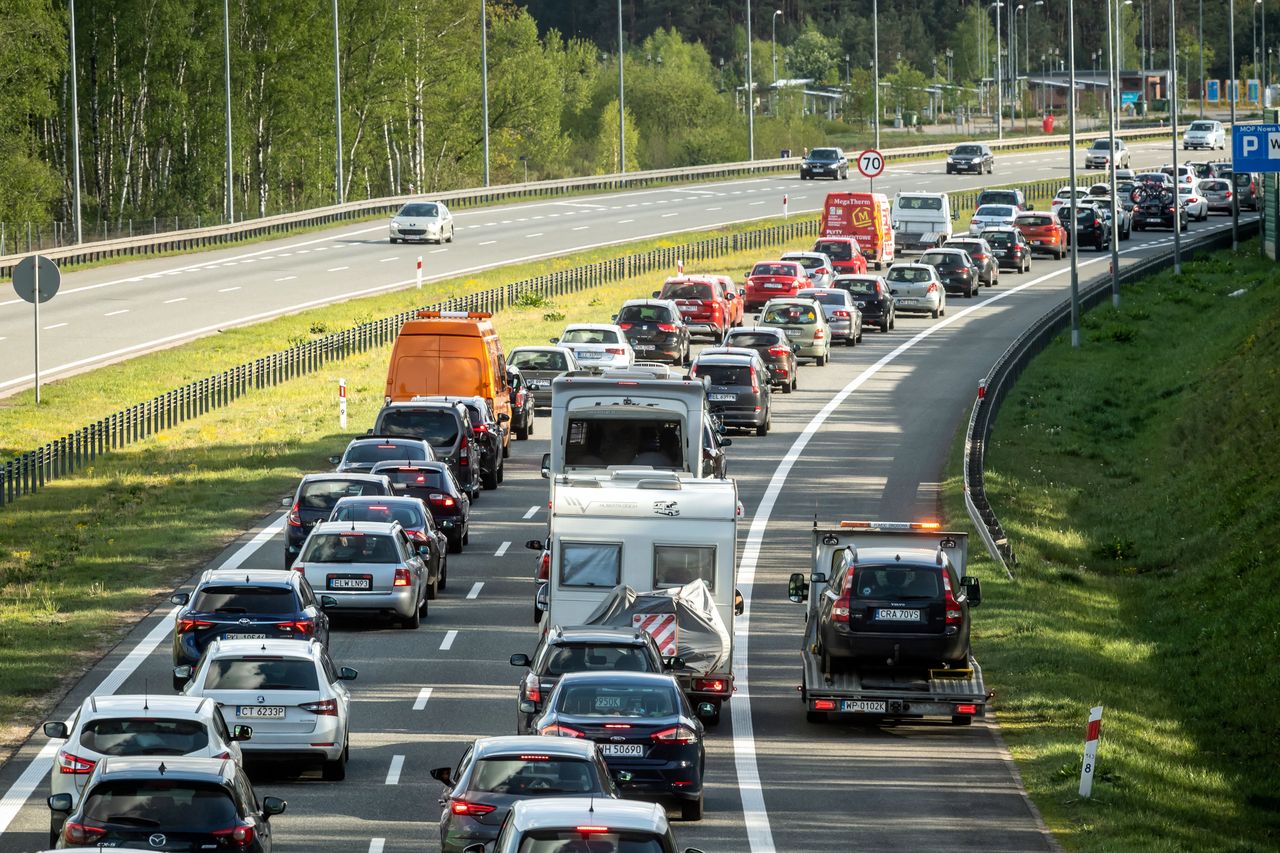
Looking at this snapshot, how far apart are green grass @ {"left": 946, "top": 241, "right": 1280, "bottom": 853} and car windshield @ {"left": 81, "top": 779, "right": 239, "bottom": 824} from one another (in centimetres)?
794

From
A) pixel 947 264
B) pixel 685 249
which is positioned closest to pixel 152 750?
pixel 947 264

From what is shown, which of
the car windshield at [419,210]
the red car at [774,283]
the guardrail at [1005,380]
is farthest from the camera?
the car windshield at [419,210]

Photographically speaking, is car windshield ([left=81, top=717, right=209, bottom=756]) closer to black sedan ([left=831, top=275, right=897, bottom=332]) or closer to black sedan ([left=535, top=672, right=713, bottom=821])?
black sedan ([left=535, top=672, right=713, bottom=821])

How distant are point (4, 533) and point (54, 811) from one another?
21239 millimetres

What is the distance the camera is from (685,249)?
78.7 meters

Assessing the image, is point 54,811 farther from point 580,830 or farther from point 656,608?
point 656,608

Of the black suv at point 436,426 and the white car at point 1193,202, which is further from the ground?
the white car at point 1193,202

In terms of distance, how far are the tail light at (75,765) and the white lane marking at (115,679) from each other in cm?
210

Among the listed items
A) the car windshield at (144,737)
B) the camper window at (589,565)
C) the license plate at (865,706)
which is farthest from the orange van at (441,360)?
the car windshield at (144,737)

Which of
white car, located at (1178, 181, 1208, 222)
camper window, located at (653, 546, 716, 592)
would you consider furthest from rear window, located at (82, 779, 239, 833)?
white car, located at (1178, 181, 1208, 222)

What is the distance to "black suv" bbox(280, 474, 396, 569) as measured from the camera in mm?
31469

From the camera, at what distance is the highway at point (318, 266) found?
59.8m

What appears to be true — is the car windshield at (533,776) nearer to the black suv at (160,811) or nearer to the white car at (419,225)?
the black suv at (160,811)

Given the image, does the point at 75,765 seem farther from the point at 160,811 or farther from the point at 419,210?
the point at 419,210
